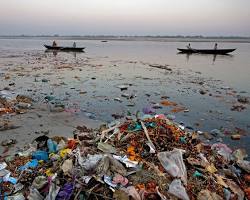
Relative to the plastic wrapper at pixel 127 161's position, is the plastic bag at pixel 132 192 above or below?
below

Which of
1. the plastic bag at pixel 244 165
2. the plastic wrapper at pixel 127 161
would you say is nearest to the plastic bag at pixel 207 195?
the plastic wrapper at pixel 127 161

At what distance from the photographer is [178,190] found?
3.80 meters

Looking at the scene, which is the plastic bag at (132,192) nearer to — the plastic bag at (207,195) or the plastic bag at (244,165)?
the plastic bag at (207,195)

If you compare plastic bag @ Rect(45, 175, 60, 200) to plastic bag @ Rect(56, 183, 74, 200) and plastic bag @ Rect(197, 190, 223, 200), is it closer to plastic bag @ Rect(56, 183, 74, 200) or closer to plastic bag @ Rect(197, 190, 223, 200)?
plastic bag @ Rect(56, 183, 74, 200)

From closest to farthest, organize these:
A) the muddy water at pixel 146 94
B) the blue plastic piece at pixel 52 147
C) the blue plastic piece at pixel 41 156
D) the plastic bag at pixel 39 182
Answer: the plastic bag at pixel 39 182 < the blue plastic piece at pixel 41 156 < the blue plastic piece at pixel 52 147 < the muddy water at pixel 146 94

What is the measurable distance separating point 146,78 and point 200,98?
16.4 ft

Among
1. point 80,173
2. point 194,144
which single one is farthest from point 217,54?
point 80,173

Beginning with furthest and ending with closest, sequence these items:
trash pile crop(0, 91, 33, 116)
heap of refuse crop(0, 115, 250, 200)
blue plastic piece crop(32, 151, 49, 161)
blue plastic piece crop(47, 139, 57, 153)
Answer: trash pile crop(0, 91, 33, 116), blue plastic piece crop(47, 139, 57, 153), blue plastic piece crop(32, 151, 49, 161), heap of refuse crop(0, 115, 250, 200)

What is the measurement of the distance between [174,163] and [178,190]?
56 cm

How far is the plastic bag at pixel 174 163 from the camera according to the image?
4137 mm

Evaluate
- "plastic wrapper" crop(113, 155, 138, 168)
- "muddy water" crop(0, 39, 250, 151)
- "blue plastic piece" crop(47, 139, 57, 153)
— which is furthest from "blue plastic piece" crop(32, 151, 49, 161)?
"muddy water" crop(0, 39, 250, 151)

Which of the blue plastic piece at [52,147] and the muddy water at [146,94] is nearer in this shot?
the blue plastic piece at [52,147]

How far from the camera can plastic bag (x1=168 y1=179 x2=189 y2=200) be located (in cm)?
375

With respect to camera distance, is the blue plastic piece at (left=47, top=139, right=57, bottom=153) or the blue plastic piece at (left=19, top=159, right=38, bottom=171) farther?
the blue plastic piece at (left=47, top=139, right=57, bottom=153)
